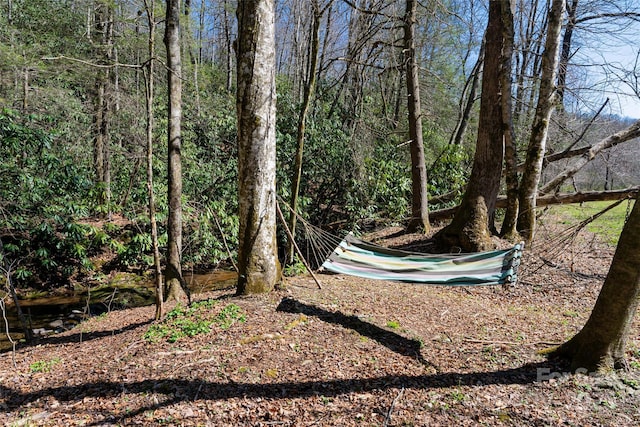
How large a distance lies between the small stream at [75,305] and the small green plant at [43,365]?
6.16 ft

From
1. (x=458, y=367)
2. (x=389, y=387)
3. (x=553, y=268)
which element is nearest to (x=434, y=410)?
(x=389, y=387)

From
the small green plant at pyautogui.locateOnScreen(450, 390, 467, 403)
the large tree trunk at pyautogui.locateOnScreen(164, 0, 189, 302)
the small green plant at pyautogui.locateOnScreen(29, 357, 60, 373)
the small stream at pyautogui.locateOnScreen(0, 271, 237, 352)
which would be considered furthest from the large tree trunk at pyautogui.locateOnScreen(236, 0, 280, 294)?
the small stream at pyautogui.locateOnScreen(0, 271, 237, 352)

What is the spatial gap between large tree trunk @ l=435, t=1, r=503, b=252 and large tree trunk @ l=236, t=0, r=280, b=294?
2.69 meters

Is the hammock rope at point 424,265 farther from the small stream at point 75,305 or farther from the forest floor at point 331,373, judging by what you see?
the small stream at point 75,305

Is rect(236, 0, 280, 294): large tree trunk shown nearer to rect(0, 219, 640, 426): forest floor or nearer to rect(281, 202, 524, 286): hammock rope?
rect(0, 219, 640, 426): forest floor

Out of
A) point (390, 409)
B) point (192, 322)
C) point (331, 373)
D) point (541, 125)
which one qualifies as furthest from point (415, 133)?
point (390, 409)

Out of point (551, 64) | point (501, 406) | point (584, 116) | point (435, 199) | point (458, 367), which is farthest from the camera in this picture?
point (435, 199)

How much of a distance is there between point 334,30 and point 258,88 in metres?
8.05

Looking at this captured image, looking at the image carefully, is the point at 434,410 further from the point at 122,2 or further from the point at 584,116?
the point at 122,2

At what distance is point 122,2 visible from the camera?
21.5 feet

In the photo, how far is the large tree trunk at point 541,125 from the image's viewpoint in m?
4.63

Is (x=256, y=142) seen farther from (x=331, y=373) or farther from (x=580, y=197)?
(x=580, y=197)

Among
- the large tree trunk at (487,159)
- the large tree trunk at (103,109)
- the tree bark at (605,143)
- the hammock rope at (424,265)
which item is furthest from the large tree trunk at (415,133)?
the large tree trunk at (103,109)

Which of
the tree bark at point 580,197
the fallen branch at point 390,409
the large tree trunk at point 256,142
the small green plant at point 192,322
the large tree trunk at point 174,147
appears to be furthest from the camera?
the tree bark at point 580,197
